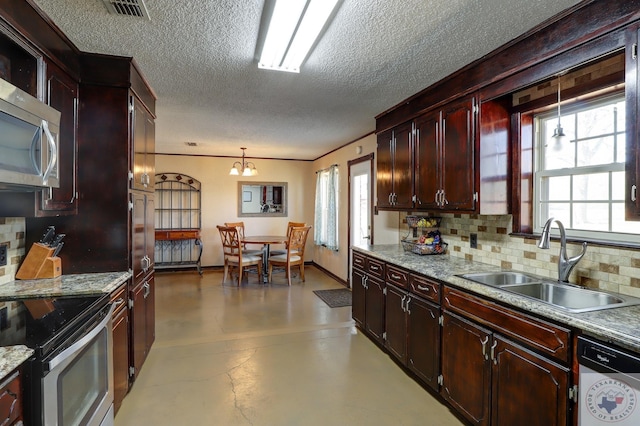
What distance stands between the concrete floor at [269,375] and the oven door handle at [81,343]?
2.63 feet

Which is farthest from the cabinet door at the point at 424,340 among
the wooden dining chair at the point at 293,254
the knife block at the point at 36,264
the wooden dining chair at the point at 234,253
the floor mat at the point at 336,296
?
the wooden dining chair at the point at 234,253

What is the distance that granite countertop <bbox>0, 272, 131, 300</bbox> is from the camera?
1.82 metres

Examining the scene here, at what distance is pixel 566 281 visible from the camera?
6.56ft

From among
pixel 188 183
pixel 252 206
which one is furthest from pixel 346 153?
pixel 188 183

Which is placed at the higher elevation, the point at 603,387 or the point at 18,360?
the point at 18,360

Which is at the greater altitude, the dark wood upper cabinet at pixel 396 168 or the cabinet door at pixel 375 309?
the dark wood upper cabinet at pixel 396 168

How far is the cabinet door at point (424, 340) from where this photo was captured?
90.5 inches

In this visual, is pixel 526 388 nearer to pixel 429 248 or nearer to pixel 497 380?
pixel 497 380

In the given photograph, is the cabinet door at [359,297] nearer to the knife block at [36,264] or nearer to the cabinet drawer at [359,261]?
the cabinet drawer at [359,261]

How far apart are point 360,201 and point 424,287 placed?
2.82 meters

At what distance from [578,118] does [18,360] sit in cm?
312

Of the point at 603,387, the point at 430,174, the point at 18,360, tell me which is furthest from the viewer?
the point at 430,174

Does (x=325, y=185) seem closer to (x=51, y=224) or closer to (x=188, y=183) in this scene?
(x=188, y=183)

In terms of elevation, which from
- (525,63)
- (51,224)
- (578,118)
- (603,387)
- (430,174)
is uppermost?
(525,63)
